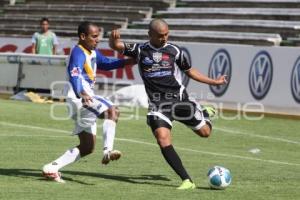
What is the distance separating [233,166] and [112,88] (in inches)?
524

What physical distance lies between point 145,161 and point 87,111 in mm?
2378

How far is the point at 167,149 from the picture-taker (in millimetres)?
9930

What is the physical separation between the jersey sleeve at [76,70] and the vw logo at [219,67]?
12.6 metres

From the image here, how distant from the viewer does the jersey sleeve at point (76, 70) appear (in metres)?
10.1

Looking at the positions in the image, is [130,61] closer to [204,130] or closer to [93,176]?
[204,130]

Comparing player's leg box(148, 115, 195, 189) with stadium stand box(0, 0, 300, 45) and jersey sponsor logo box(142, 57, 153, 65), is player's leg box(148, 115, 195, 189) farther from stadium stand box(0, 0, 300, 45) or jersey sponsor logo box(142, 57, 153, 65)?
stadium stand box(0, 0, 300, 45)

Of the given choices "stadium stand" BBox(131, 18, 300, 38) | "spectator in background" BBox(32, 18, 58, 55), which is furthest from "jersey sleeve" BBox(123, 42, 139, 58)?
"stadium stand" BBox(131, 18, 300, 38)

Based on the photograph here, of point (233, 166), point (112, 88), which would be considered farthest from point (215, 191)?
point (112, 88)

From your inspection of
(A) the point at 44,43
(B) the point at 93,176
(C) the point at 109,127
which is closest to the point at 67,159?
(B) the point at 93,176

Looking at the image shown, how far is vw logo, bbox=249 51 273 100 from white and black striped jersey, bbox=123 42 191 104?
11353 millimetres

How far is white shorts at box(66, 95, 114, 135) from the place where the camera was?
10172 mm

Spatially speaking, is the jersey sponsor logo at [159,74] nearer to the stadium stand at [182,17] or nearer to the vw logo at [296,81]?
the vw logo at [296,81]

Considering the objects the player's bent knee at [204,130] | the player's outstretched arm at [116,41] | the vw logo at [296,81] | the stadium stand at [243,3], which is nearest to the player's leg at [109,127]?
the player's outstretched arm at [116,41]

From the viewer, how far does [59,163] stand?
33.3 ft
